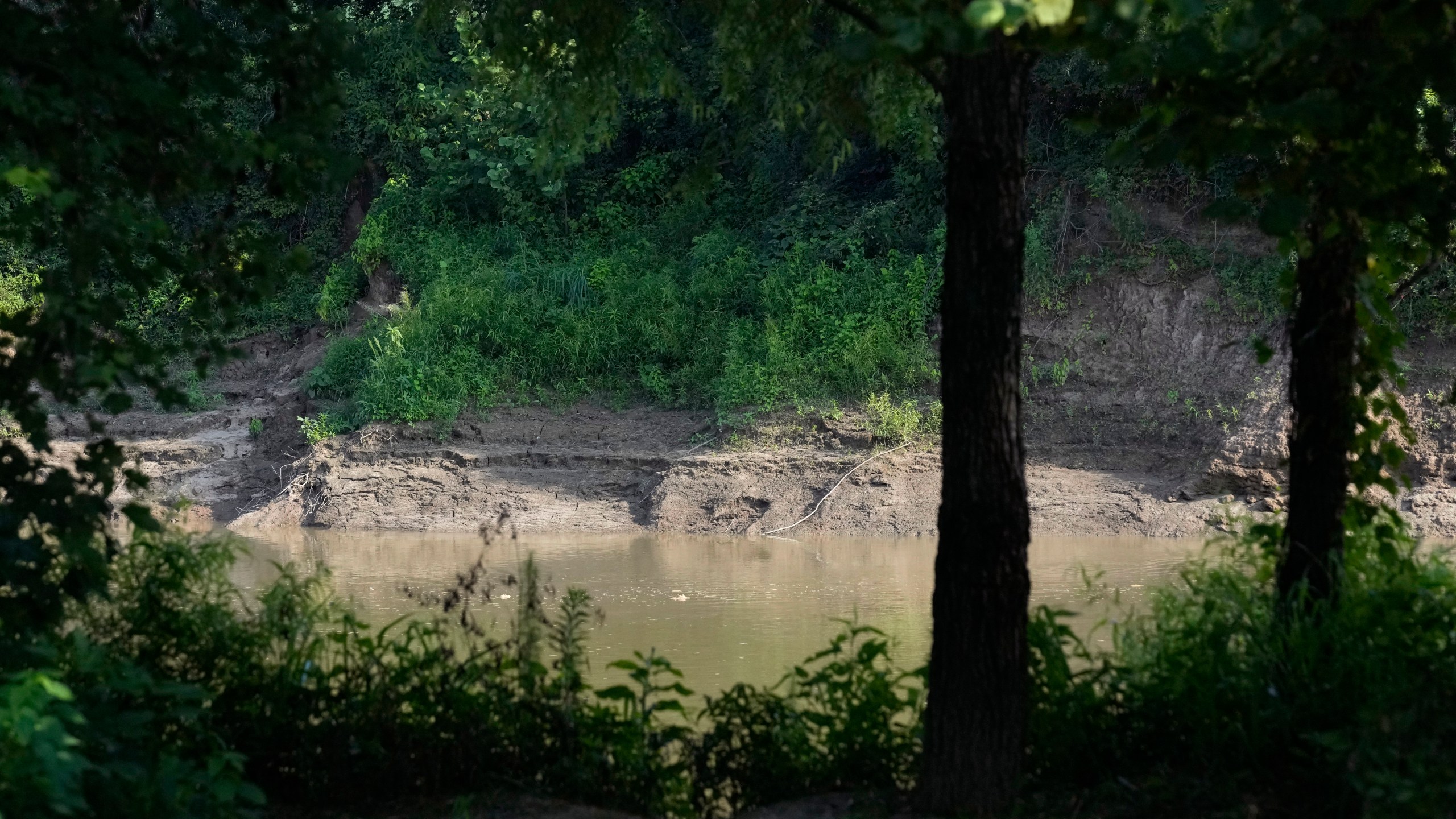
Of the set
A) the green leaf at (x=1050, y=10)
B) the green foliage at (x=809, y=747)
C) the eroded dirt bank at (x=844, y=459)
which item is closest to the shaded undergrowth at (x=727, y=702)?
the green foliage at (x=809, y=747)

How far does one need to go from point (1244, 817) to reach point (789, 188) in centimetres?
1668

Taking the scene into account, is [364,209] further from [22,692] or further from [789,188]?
[22,692]

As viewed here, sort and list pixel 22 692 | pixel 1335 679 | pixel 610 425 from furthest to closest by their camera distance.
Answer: pixel 610 425 < pixel 1335 679 < pixel 22 692

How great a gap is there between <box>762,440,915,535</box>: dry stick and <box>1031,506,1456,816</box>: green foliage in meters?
9.52

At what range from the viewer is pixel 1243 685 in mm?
4145

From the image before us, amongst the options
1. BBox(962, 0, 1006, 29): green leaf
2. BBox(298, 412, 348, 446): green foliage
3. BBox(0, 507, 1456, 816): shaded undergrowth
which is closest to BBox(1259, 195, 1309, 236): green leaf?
BBox(962, 0, 1006, 29): green leaf

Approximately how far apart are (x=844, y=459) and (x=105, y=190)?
11104 millimetres

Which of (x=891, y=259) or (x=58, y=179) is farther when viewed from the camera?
(x=891, y=259)

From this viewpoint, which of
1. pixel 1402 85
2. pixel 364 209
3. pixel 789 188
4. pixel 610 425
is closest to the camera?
Result: pixel 1402 85

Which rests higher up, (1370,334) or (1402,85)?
(1402,85)

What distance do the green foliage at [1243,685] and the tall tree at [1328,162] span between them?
0.17m

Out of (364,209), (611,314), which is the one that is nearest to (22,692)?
(611,314)

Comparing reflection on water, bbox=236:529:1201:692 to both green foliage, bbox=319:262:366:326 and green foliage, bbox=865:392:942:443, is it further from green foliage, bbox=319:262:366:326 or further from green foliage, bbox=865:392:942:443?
green foliage, bbox=319:262:366:326

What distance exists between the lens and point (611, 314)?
17.8m
